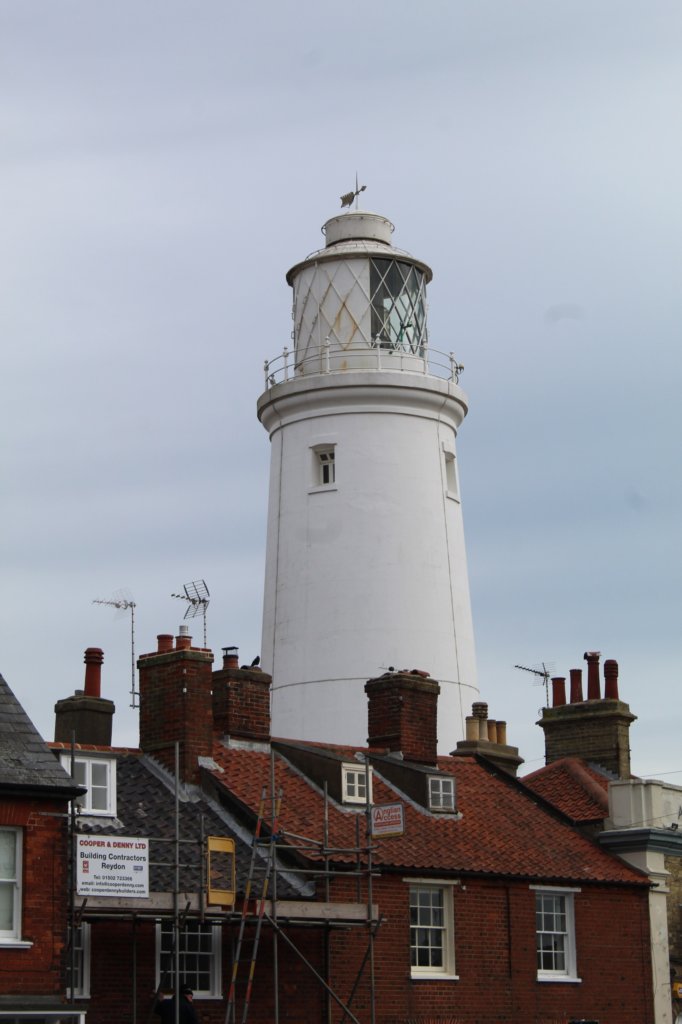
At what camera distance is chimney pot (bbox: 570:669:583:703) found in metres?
40.7

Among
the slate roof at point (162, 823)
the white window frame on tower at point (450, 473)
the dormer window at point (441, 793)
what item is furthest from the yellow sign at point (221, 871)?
the white window frame on tower at point (450, 473)

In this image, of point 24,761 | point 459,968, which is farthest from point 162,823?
point 459,968

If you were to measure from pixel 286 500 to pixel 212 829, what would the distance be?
1491cm

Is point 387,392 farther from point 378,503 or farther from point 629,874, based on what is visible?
point 629,874

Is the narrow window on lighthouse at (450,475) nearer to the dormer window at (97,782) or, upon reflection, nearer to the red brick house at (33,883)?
the dormer window at (97,782)

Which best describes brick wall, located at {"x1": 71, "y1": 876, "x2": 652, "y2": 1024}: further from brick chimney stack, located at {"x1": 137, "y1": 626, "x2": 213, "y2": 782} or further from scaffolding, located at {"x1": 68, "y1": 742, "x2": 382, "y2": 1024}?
brick chimney stack, located at {"x1": 137, "y1": 626, "x2": 213, "y2": 782}

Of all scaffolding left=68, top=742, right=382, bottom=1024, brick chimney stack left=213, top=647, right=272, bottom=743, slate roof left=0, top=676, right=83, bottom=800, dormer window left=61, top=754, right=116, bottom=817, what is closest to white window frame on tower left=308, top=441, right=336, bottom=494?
brick chimney stack left=213, top=647, right=272, bottom=743

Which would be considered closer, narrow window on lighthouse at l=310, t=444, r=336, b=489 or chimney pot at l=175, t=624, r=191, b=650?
chimney pot at l=175, t=624, r=191, b=650

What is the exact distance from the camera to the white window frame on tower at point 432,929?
102 feet

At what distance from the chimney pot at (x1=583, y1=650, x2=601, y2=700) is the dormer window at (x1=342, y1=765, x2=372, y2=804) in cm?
924

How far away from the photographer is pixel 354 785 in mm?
32531

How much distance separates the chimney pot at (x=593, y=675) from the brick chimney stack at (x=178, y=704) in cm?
1130

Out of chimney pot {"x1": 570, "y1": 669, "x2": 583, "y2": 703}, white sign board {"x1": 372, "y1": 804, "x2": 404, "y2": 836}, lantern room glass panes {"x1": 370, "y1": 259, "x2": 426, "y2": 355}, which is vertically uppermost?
lantern room glass panes {"x1": 370, "y1": 259, "x2": 426, "y2": 355}

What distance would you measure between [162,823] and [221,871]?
156 cm
